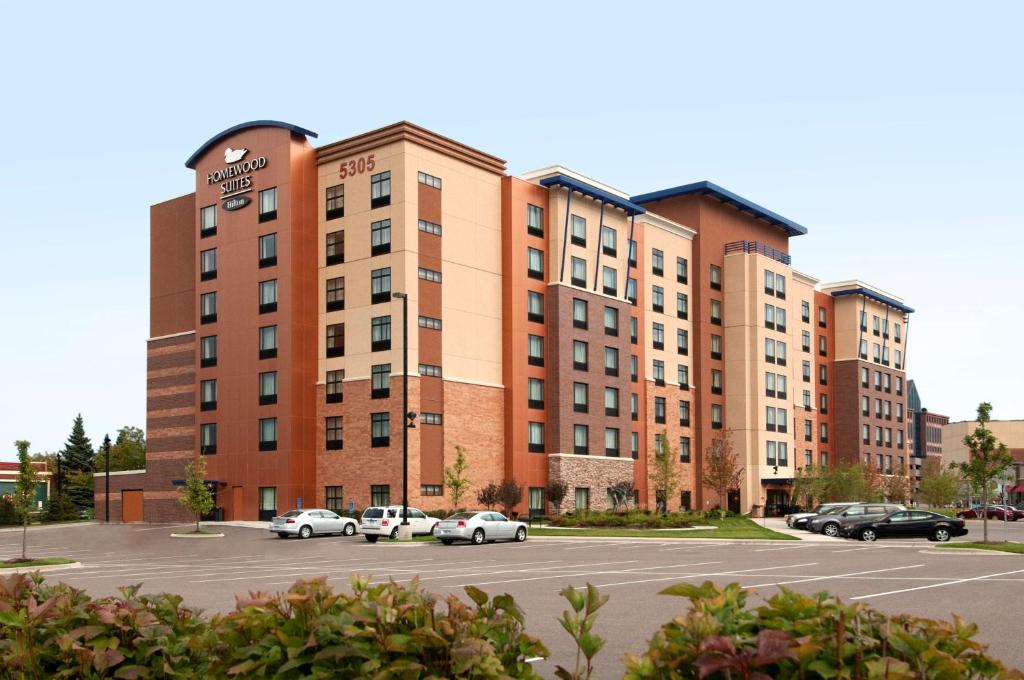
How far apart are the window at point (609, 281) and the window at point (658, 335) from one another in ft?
23.5

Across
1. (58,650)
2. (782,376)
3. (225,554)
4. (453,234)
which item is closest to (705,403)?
(782,376)

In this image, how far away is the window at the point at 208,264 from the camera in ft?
217

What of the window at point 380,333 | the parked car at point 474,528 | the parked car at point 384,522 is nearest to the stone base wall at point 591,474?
the window at point 380,333

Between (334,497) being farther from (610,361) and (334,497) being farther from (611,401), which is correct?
(610,361)

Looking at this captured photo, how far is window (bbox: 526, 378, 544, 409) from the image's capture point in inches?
2522

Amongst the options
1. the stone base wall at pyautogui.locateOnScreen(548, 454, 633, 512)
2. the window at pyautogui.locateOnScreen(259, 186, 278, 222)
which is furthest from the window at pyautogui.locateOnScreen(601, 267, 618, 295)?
the window at pyautogui.locateOnScreen(259, 186, 278, 222)

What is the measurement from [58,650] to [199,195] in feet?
215

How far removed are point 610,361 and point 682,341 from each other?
12.9 m

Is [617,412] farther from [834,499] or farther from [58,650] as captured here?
[58,650]

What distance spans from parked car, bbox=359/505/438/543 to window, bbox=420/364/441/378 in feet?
39.8

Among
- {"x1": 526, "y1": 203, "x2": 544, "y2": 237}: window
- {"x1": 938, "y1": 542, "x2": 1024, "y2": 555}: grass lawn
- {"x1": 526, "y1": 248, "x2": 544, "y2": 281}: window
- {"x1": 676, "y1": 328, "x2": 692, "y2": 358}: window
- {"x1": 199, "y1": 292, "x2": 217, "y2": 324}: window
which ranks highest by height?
{"x1": 526, "y1": 203, "x2": 544, "y2": 237}: window

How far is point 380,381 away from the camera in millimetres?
58500

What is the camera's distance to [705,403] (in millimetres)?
81875

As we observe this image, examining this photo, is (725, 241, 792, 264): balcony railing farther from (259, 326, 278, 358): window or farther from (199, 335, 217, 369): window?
(199, 335, 217, 369): window
